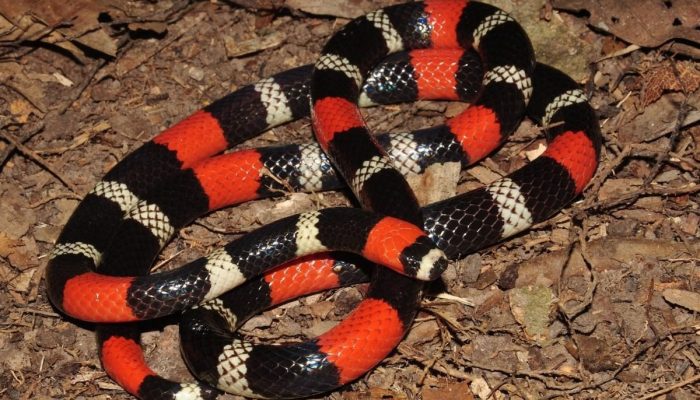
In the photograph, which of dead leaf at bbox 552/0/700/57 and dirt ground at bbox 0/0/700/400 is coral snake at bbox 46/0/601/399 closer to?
dirt ground at bbox 0/0/700/400

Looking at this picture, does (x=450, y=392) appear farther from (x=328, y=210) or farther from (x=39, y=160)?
(x=39, y=160)

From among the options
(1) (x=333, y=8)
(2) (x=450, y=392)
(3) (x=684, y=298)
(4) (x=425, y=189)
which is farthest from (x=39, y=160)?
(3) (x=684, y=298)

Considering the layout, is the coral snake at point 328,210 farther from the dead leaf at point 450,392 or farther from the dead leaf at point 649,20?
the dead leaf at point 649,20

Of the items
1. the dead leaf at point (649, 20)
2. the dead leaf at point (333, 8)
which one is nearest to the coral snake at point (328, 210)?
the dead leaf at point (333, 8)

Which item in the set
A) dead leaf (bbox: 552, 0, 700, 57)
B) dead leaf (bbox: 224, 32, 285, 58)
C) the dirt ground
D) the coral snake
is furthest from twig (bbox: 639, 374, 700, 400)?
dead leaf (bbox: 224, 32, 285, 58)

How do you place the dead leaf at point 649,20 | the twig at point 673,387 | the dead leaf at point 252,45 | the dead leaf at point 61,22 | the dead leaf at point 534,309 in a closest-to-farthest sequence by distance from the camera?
the twig at point 673,387 < the dead leaf at point 534,309 < the dead leaf at point 649,20 < the dead leaf at point 61,22 < the dead leaf at point 252,45

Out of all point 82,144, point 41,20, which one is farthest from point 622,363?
point 41,20
